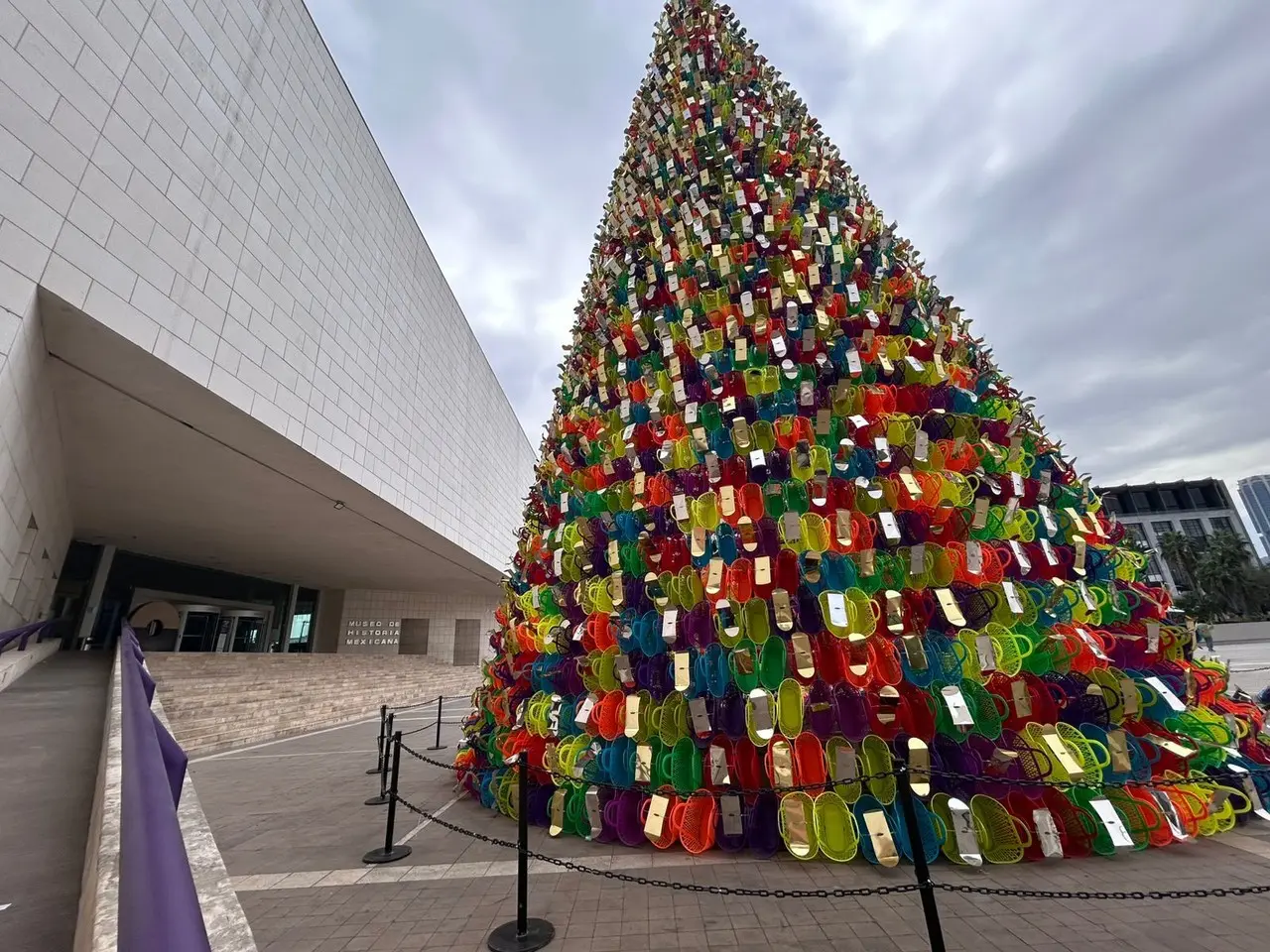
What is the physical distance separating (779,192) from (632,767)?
17.7ft

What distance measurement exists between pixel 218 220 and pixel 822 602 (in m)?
→ 10.7

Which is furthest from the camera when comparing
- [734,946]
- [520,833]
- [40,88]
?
[40,88]

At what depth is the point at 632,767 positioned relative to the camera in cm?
372

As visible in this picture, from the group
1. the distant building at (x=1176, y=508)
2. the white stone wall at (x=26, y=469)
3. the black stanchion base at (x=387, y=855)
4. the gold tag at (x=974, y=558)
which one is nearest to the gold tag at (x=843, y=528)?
the gold tag at (x=974, y=558)

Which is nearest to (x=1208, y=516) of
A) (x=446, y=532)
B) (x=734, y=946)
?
(x=446, y=532)

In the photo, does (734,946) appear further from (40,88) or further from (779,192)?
(40,88)

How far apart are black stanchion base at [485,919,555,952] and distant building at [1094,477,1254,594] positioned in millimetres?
72674

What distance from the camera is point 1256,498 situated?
518 ft

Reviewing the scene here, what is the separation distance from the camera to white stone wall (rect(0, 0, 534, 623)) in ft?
20.1

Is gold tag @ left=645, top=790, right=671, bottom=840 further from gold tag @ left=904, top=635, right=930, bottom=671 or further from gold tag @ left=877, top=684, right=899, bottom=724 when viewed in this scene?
gold tag @ left=904, top=635, right=930, bottom=671

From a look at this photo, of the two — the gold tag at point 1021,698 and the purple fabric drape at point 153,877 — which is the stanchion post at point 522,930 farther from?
the gold tag at point 1021,698

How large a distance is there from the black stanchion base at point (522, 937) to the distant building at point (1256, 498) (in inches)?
9143

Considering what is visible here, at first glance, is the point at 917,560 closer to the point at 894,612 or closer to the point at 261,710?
the point at 894,612

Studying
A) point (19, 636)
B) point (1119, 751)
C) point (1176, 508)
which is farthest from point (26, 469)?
point (1176, 508)
